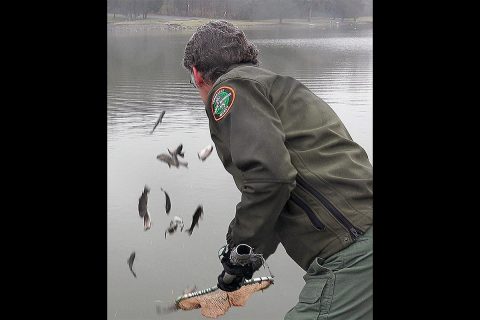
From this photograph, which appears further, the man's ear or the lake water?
the lake water

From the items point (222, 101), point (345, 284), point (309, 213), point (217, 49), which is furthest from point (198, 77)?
point (345, 284)

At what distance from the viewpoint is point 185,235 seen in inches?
237

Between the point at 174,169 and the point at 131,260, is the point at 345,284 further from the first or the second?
the point at 174,169

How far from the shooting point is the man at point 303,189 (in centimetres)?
228

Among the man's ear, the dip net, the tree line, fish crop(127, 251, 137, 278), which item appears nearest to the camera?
the man's ear

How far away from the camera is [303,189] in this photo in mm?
A: 2344

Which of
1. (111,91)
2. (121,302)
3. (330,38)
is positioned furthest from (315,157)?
(330,38)

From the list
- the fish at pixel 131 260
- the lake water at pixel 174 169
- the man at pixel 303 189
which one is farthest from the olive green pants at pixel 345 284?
the fish at pixel 131 260

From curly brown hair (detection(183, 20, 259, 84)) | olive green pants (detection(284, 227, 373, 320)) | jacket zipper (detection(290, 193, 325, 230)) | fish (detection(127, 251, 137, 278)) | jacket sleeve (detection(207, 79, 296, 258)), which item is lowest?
fish (detection(127, 251, 137, 278))

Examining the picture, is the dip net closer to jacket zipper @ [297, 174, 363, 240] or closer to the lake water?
jacket zipper @ [297, 174, 363, 240]

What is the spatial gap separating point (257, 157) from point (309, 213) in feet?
1.03

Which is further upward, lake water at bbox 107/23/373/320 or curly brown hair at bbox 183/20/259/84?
curly brown hair at bbox 183/20/259/84

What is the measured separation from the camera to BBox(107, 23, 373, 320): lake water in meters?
5.26

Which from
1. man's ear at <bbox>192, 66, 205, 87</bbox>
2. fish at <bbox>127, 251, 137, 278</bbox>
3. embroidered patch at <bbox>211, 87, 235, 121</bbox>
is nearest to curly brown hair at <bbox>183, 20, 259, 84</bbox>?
man's ear at <bbox>192, 66, 205, 87</bbox>
